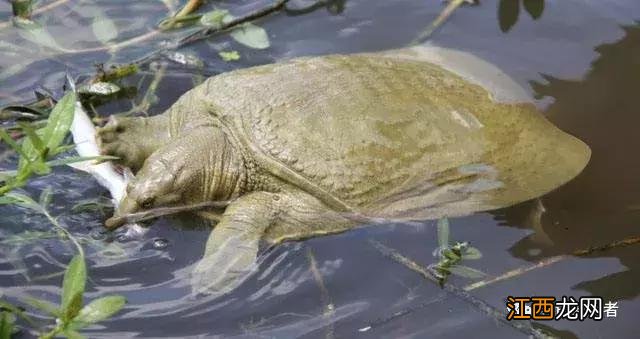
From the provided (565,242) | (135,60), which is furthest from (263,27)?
(565,242)

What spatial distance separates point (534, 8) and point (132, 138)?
86.6 inches

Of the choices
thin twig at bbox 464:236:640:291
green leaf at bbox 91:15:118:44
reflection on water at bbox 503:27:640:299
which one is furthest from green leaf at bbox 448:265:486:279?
green leaf at bbox 91:15:118:44

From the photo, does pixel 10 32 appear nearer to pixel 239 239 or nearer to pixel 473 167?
pixel 239 239

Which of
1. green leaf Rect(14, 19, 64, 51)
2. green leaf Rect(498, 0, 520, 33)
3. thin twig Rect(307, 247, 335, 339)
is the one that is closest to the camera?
thin twig Rect(307, 247, 335, 339)

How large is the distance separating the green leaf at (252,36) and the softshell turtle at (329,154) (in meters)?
0.66

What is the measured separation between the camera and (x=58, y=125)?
179cm

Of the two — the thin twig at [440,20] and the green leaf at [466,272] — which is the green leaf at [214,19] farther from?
the green leaf at [466,272]

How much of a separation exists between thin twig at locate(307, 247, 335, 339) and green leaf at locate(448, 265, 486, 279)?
16.8 inches

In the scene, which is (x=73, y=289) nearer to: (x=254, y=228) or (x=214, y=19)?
(x=254, y=228)

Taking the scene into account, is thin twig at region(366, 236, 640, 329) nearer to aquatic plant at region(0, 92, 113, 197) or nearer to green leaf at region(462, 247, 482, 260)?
green leaf at region(462, 247, 482, 260)

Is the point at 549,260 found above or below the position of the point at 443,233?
below

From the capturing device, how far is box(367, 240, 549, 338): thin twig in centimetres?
235

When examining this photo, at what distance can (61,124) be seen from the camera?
1.79 meters

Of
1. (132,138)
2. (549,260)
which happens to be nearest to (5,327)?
(132,138)
